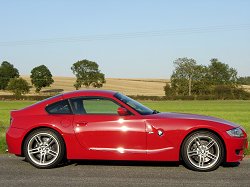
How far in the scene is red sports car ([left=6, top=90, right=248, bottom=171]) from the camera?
6.94 m

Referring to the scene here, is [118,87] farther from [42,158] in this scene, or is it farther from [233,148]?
[233,148]

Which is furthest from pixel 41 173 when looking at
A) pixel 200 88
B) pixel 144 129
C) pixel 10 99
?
pixel 200 88

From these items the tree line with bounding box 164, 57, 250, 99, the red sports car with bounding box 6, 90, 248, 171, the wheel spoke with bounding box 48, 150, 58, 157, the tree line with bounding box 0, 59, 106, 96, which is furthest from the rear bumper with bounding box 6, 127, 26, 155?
the tree line with bounding box 0, 59, 106, 96

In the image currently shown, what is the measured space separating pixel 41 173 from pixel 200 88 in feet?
329

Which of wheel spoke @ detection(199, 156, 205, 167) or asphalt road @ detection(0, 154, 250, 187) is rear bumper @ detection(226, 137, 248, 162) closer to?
asphalt road @ detection(0, 154, 250, 187)

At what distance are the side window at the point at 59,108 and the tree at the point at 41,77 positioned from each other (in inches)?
4045

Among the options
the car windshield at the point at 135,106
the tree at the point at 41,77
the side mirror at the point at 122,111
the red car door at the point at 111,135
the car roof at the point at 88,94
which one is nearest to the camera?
the red car door at the point at 111,135

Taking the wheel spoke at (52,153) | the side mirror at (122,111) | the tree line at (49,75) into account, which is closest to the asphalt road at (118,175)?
the wheel spoke at (52,153)

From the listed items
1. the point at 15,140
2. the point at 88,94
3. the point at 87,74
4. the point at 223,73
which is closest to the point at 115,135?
the point at 88,94

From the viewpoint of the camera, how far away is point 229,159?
688 cm

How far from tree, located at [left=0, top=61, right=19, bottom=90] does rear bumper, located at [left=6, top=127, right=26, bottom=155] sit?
10958cm

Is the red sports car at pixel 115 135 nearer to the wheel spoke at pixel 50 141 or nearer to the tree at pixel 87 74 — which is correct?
the wheel spoke at pixel 50 141

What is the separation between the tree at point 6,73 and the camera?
11319 centimetres

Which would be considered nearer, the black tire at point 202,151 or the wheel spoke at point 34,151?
the black tire at point 202,151
